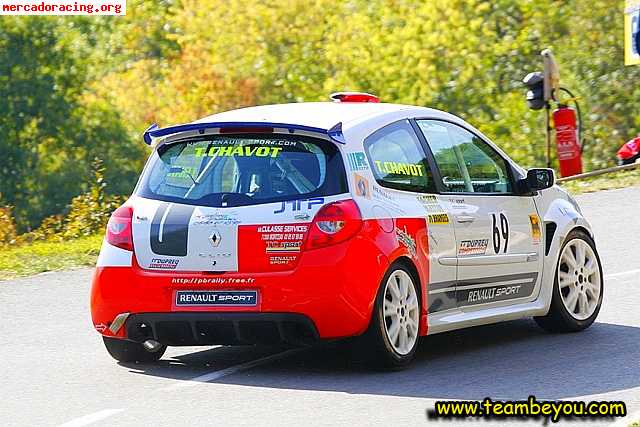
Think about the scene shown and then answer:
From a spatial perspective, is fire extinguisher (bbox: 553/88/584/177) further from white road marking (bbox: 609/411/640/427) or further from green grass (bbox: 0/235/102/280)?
white road marking (bbox: 609/411/640/427)

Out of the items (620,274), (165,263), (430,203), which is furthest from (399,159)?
(620,274)

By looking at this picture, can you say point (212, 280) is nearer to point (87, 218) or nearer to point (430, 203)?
point (430, 203)

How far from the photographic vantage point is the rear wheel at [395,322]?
8648mm

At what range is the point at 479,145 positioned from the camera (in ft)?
32.7

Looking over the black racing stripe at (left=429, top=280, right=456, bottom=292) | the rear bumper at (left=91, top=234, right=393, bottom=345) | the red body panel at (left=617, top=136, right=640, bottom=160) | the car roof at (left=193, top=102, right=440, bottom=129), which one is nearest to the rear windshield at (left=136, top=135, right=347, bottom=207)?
the car roof at (left=193, top=102, right=440, bottom=129)

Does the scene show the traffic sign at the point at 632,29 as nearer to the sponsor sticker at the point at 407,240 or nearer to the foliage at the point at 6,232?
the foliage at the point at 6,232

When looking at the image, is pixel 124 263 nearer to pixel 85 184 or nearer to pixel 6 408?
pixel 6 408

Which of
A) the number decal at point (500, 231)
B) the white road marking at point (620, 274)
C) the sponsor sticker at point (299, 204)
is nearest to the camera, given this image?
the sponsor sticker at point (299, 204)

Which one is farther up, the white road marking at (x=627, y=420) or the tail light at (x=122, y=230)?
the tail light at (x=122, y=230)

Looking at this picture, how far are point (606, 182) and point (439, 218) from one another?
41.7ft

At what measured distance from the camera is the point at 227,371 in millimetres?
8992

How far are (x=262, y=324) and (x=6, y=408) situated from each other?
1.46 metres

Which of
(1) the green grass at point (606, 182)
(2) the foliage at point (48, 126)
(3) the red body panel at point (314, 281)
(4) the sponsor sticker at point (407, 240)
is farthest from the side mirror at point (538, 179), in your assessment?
(2) the foliage at point (48, 126)

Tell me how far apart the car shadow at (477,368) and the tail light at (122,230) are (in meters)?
0.77
